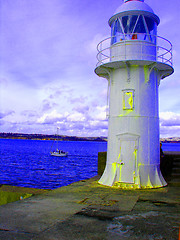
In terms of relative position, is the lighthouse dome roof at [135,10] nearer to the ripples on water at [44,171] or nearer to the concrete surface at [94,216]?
the concrete surface at [94,216]

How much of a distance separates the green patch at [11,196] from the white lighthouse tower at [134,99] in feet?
11.2

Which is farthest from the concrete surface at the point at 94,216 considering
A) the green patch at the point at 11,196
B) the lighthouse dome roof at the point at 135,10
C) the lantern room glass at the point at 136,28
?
the lighthouse dome roof at the point at 135,10

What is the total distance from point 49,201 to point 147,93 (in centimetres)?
591

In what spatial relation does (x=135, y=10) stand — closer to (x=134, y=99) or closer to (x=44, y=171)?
(x=134, y=99)

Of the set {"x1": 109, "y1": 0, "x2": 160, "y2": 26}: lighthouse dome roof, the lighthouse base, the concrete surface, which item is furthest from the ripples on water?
{"x1": 109, "y1": 0, "x2": 160, "y2": 26}: lighthouse dome roof

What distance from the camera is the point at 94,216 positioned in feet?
20.1

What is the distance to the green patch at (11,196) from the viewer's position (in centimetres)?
914

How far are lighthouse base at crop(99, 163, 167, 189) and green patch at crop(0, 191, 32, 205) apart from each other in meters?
3.44

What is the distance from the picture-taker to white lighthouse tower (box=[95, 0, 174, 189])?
33.0 feet

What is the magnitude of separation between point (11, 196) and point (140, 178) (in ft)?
17.2

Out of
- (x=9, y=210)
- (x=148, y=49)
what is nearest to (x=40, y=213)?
(x=9, y=210)

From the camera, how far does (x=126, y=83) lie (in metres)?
10.5

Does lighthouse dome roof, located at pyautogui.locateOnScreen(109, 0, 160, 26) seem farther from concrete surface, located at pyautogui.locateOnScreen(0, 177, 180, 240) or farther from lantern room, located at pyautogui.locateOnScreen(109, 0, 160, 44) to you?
concrete surface, located at pyautogui.locateOnScreen(0, 177, 180, 240)

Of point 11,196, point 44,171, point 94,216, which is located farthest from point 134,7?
point 44,171
